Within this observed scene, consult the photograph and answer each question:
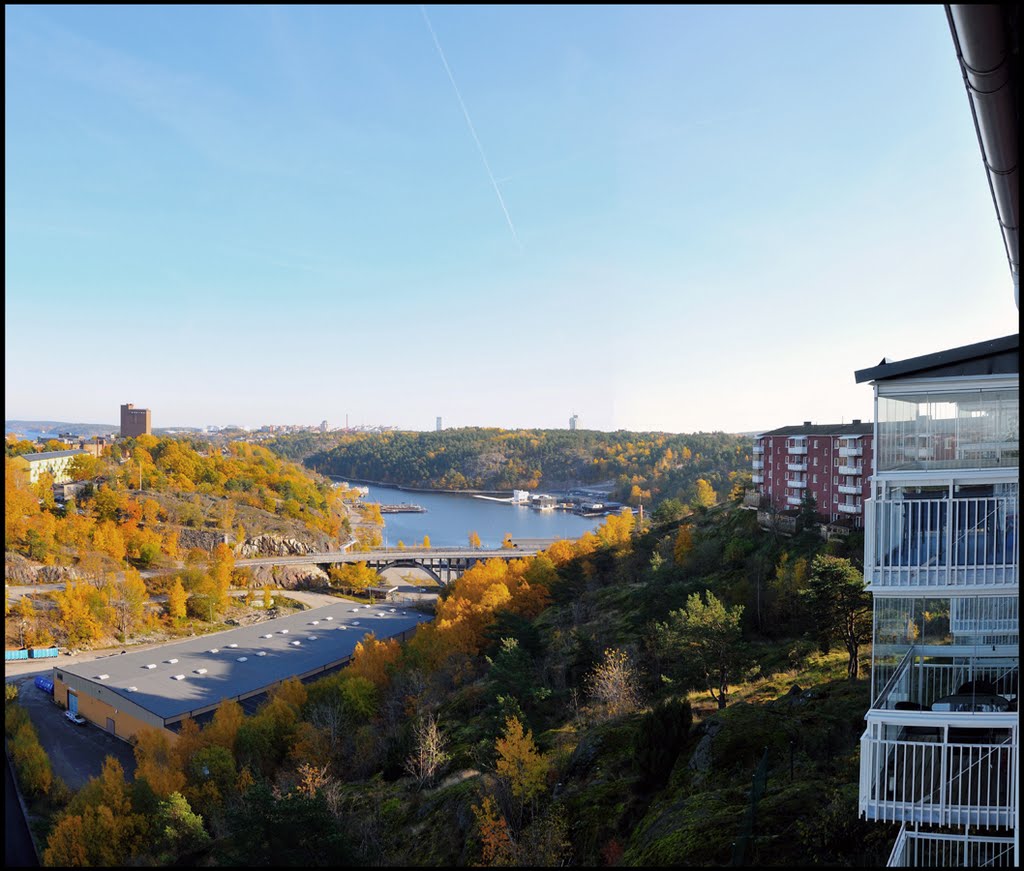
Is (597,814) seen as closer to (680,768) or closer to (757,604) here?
(680,768)

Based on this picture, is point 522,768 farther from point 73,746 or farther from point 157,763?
point 73,746

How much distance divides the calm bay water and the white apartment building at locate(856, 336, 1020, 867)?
25631 millimetres

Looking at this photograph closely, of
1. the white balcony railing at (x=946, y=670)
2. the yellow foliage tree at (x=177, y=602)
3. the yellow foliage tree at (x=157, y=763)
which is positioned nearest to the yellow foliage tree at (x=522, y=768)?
the white balcony railing at (x=946, y=670)

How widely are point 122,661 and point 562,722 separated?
8.06 metres

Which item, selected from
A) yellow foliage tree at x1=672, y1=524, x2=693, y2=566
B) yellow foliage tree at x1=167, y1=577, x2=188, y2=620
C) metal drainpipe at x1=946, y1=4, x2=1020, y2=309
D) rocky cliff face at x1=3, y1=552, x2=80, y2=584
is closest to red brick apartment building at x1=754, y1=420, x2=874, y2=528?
yellow foliage tree at x1=672, y1=524, x2=693, y2=566

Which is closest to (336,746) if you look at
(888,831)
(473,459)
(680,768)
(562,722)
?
(562,722)

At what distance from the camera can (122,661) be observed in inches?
447

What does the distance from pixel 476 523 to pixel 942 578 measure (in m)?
33.7

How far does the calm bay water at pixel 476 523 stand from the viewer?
31.2m

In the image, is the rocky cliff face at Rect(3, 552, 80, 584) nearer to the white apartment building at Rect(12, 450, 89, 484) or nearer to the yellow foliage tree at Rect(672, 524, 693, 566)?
the white apartment building at Rect(12, 450, 89, 484)

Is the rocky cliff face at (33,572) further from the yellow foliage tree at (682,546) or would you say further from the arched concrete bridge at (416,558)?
the yellow foliage tree at (682,546)

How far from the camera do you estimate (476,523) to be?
35719 mm

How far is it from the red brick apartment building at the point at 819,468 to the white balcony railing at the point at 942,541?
8494 millimetres

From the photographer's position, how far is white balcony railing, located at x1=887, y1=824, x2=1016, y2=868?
83.0 inches
